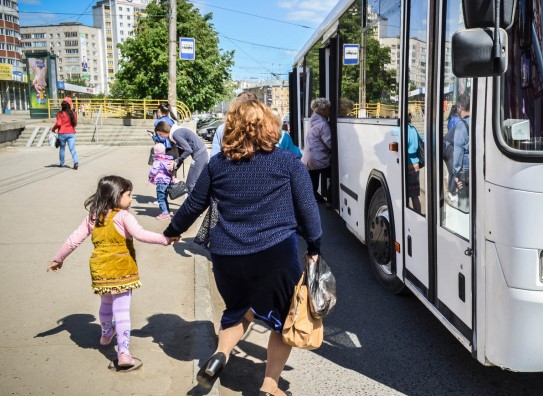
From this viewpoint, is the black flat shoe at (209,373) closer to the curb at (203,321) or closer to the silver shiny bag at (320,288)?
the curb at (203,321)

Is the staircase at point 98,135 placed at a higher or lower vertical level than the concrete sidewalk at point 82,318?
higher

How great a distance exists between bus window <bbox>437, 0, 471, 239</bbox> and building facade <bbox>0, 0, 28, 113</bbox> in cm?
9246

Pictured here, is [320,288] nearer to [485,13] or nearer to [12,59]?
[485,13]

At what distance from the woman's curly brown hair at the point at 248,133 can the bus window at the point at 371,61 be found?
204cm

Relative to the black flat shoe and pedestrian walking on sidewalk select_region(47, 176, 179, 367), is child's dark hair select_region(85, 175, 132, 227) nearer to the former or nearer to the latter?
pedestrian walking on sidewalk select_region(47, 176, 179, 367)

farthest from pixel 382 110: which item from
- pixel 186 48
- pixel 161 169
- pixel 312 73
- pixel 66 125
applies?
pixel 186 48

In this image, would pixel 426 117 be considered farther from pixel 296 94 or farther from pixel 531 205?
pixel 296 94

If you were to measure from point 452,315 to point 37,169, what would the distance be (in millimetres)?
14377

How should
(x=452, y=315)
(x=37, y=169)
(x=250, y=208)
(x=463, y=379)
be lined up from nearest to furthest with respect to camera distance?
1. (x=250, y=208)
2. (x=452, y=315)
3. (x=463, y=379)
4. (x=37, y=169)

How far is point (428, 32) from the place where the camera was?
4074mm

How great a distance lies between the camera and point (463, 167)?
3.50 meters

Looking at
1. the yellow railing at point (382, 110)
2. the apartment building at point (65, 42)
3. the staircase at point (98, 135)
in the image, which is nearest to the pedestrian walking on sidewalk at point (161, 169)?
the yellow railing at point (382, 110)

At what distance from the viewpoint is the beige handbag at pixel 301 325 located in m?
3.23

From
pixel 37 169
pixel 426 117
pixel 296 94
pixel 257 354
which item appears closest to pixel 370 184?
pixel 426 117
